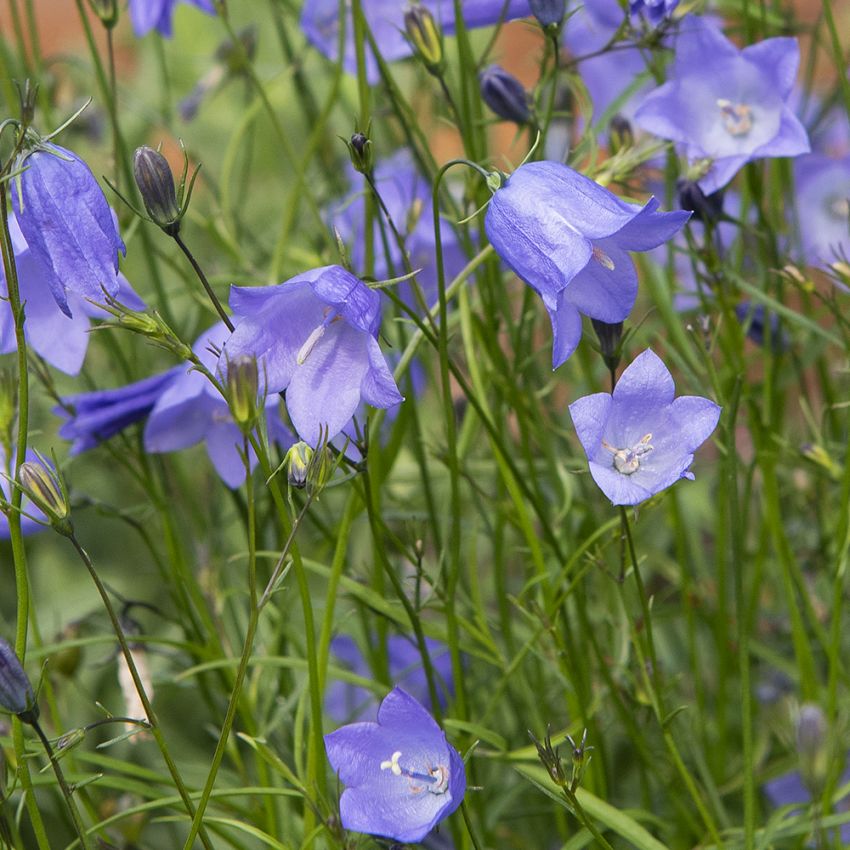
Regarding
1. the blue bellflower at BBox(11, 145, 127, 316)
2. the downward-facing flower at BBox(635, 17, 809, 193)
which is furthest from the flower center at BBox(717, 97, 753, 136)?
the blue bellflower at BBox(11, 145, 127, 316)

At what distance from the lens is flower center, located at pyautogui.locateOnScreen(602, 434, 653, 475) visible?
66 cm

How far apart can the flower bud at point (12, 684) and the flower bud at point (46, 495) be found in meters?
0.06

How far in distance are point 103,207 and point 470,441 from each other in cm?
40

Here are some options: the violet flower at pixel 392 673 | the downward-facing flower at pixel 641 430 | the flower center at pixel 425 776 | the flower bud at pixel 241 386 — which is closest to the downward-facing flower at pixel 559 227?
the downward-facing flower at pixel 641 430

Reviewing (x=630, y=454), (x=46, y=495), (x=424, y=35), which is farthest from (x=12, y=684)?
(x=424, y=35)

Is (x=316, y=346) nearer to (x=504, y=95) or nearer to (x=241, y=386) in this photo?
(x=241, y=386)

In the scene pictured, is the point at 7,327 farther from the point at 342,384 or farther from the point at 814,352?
the point at 814,352

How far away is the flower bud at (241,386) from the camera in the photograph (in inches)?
20.9

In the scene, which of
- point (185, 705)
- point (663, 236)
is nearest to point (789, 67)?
point (663, 236)

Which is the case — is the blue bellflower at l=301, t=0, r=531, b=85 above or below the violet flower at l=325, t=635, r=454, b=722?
above

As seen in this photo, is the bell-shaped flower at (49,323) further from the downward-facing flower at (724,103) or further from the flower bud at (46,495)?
the downward-facing flower at (724,103)

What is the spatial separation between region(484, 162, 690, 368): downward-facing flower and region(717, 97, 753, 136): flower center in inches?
13.7

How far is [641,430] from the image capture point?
2.25 feet

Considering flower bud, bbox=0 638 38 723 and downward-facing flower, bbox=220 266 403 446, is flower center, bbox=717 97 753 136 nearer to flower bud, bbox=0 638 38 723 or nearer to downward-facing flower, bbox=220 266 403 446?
downward-facing flower, bbox=220 266 403 446
